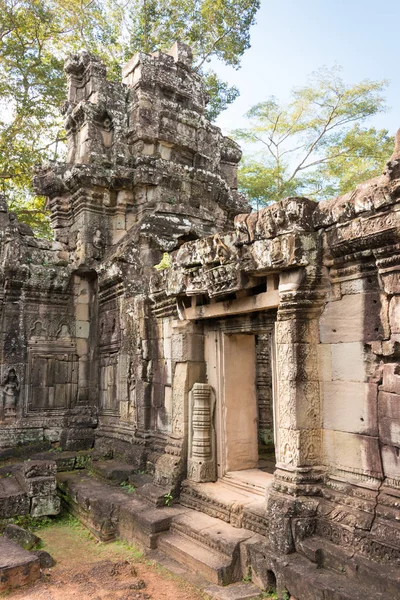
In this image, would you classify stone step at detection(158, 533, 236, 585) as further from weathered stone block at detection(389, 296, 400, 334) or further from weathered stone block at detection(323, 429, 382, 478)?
weathered stone block at detection(389, 296, 400, 334)

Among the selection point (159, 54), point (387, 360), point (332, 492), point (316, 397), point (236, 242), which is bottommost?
point (332, 492)

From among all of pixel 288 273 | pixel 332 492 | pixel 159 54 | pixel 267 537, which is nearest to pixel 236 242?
pixel 288 273

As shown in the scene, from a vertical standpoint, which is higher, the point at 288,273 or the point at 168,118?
the point at 168,118

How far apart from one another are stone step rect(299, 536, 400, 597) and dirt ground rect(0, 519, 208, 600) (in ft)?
3.71

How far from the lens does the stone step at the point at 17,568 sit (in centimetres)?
454

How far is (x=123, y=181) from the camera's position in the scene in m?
9.63

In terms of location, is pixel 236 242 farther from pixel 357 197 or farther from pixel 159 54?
pixel 159 54

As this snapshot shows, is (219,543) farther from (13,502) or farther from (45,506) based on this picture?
(13,502)

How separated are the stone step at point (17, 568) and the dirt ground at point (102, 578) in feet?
0.24

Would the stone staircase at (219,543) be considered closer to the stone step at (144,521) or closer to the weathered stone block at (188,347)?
the stone step at (144,521)

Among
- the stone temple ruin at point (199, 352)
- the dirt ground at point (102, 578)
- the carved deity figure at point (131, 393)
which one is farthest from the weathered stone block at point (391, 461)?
the carved deity figure at point (131, 393)

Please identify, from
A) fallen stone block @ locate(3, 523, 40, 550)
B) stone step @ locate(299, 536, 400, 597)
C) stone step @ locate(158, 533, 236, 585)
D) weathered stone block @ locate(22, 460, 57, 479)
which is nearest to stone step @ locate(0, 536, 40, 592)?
fallen stone block @ locate(3, 523, 40, 550)

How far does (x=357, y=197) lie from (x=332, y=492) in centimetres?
257

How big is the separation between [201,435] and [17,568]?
2.42 m
